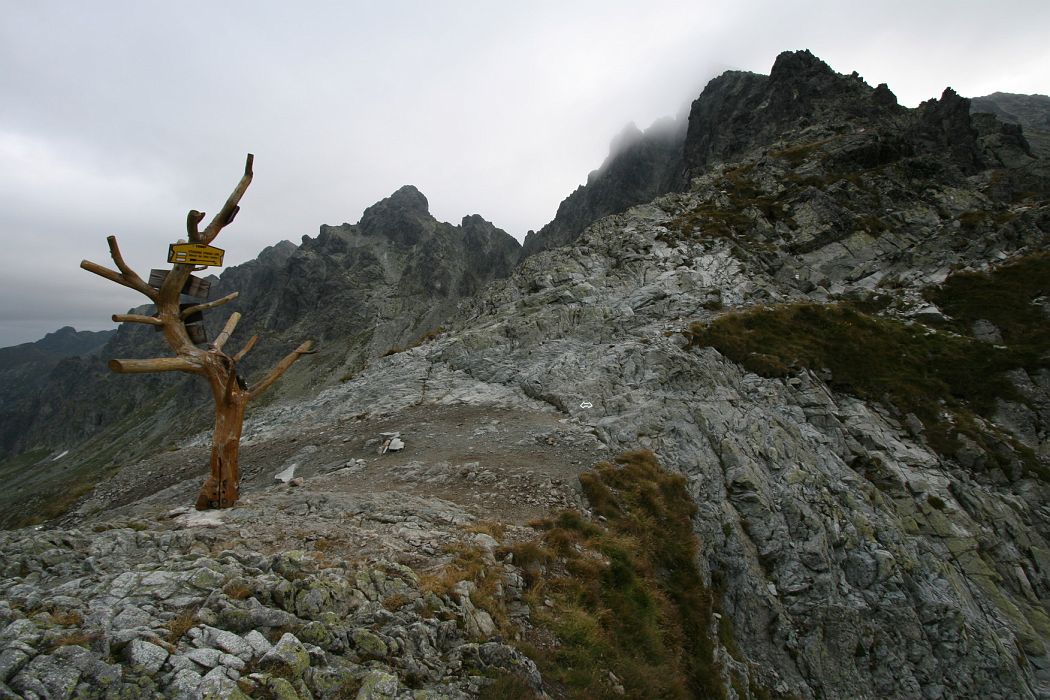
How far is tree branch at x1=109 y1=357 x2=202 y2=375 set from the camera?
10375 millimetres

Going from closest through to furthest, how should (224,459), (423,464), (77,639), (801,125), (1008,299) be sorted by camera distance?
(77,639) < (224,459) < (423,464) < (1008,299) < (801,125)

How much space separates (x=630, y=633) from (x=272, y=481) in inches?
634

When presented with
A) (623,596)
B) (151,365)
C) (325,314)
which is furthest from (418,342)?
(325,314)

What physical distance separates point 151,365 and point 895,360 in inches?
1565

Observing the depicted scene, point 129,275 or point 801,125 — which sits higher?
point 801,125

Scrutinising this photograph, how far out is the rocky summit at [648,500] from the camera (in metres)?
6.67

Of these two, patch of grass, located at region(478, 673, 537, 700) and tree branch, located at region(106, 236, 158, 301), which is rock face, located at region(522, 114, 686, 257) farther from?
patch of grass, located at region(478, 673, 537, 700)

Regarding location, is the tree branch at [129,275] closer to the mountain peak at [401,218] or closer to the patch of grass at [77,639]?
the patch of grass at [77,639]

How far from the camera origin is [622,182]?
5866 inches

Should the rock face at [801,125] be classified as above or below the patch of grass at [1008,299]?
above

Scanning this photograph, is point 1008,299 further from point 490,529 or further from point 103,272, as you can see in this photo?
point 103,272

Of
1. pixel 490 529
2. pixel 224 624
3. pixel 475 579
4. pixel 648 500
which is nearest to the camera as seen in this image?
pixel 224 624

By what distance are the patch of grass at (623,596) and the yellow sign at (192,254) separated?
1148cm

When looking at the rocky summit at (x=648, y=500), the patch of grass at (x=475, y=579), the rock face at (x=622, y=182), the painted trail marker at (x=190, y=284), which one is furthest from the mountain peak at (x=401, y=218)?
the patch of grass at (x=475, y=579)
